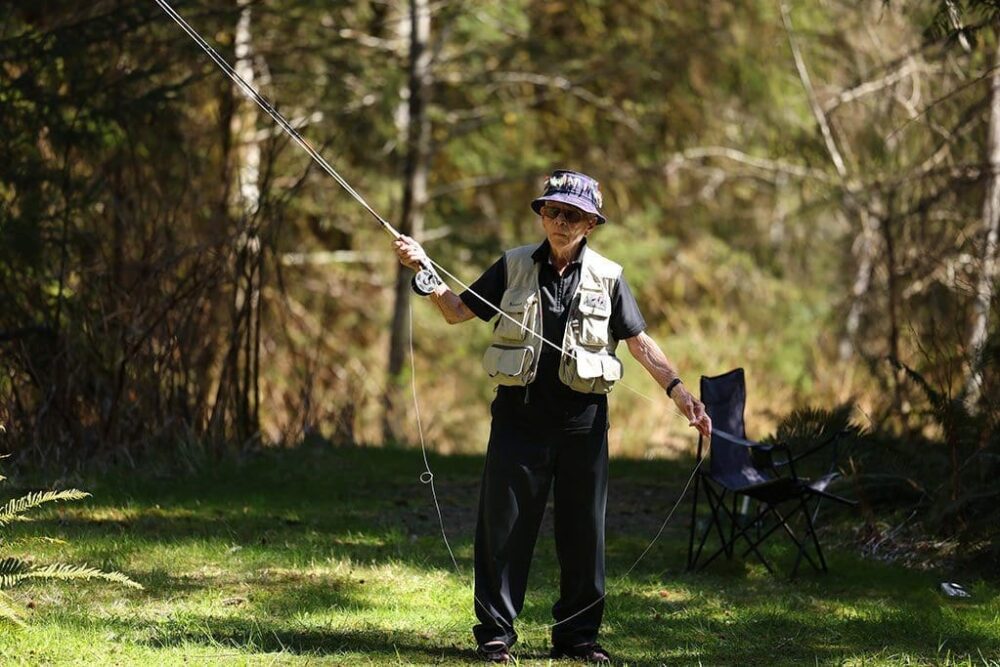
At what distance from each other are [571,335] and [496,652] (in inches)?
48.5

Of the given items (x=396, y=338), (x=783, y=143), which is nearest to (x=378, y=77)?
(x=396, y=338)

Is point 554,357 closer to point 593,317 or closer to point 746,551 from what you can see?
point 593,317

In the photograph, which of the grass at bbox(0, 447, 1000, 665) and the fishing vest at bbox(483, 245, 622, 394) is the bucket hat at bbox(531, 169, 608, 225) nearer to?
the fishing vest at bbox(483, 245, 622, 394)

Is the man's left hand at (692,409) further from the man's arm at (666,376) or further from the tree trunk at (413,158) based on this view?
the tree trunk at (413,158)

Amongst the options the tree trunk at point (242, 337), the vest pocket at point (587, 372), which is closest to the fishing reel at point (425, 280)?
the vest pocket at point (587, 372)

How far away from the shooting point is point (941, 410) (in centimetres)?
759

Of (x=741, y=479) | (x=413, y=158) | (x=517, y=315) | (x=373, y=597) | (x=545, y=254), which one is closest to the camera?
(x=517, y=315)

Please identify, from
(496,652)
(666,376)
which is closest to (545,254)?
(666,376)

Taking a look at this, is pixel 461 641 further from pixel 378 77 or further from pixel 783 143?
pixel 783 143

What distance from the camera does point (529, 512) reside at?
17.7ft

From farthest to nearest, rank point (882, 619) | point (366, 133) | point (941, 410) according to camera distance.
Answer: point (366, 133) < point (941, 410) < point (882, 619)

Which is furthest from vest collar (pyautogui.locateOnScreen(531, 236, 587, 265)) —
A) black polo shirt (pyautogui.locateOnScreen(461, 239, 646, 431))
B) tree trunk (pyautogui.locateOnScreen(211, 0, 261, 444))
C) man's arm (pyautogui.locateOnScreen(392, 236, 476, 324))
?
tree trunk (pyautogui.locateOnScreen(211, 0, 261, 444))

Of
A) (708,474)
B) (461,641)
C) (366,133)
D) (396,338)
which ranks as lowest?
(461,641)

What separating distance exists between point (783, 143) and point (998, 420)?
8792 mm
